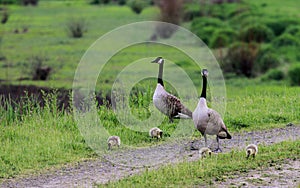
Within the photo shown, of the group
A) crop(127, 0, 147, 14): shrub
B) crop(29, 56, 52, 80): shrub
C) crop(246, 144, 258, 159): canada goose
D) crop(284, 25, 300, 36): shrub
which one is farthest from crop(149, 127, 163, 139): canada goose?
crop(127, 0, 147, 14): shrub

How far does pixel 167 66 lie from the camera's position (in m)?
21.8

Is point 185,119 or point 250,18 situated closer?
point 185,119

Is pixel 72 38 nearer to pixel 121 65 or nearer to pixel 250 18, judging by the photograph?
pixel 121 65

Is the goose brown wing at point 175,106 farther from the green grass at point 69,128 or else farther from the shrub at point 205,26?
the shrub at point 205,26

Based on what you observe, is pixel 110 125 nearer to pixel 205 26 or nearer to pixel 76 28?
pixel 76 28

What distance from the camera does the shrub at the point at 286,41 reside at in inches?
945

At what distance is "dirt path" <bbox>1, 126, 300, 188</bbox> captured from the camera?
7.43m

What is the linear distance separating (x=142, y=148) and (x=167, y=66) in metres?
13.1

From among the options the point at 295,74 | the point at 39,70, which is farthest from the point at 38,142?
the point at 295,74

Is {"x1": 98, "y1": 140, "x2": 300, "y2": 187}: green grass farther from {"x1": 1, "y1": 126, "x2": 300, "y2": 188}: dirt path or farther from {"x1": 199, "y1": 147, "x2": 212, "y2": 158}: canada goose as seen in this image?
{"x1": 1, "y1": 126, "x2": 300, "y2": 188}: dirt path

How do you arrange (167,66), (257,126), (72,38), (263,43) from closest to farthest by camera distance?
1. (257,126)
2. (167,66)
3. (263,43)
4. (72,38)

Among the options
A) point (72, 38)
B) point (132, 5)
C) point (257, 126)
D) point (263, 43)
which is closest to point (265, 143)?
point (257, 126)

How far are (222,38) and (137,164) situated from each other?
672 inches

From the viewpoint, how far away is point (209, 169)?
7520mm
